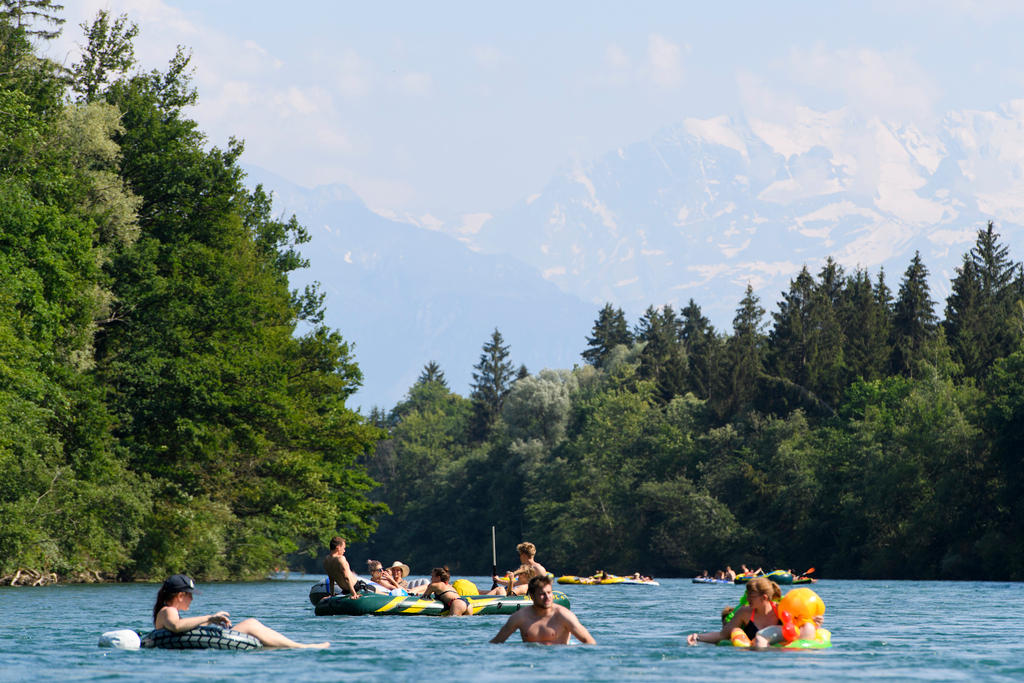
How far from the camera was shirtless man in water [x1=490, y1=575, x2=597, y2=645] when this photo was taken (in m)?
22.0

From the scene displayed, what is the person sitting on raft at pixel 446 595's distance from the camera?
101ft

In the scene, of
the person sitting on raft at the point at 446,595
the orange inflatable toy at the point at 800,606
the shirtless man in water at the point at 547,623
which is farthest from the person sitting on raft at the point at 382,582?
the orange inflatable toy at the point at 800,606

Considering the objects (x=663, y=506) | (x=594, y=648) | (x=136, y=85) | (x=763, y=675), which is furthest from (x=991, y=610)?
(x=663, y=506)

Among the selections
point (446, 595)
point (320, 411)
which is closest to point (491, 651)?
point (446, 595)

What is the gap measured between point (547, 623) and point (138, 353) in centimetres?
3128

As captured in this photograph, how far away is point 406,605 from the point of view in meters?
31.0

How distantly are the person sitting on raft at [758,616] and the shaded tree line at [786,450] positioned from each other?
46194mm

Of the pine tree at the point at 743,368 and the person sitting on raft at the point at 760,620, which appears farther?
the pine tree at the point at 743,368

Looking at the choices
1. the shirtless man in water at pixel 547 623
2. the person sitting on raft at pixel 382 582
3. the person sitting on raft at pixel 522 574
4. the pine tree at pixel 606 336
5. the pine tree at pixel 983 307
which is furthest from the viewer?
the pine tree at pixel 606 336

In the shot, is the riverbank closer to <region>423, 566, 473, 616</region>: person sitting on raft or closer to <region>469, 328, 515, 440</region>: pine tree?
<region>423, 566, 473, 616</region>: person sitting on raft

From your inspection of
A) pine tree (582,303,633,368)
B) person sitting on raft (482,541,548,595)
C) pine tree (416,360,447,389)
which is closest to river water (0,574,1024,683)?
person sitting on raft (482,541,548,595)

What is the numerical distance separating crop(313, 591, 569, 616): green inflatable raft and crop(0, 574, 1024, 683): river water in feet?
0.94

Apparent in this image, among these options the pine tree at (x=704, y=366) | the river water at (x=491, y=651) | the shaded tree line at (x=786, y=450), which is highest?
the pine tree at (x=704, y=366)

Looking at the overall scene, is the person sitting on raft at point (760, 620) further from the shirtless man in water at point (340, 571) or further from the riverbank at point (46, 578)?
the riverbank at point (46, 578)
